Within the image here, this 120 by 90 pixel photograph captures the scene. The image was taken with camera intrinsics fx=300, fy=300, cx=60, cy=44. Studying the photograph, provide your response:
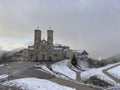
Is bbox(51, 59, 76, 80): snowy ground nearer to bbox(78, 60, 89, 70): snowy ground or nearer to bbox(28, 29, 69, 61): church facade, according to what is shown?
bbox(78, 60, 89, 70): snowy ground

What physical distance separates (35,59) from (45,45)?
7.23 meters

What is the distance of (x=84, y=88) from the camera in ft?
112

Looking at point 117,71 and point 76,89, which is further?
point 117,71

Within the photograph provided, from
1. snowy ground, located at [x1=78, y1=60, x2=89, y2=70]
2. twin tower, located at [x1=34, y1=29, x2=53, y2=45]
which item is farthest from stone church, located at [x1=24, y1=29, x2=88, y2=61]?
snowy ground, located at [x1=78, y1=60, x2=89, y2=70]

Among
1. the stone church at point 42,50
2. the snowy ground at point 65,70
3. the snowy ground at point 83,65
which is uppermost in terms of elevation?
the stone church at point 42,50

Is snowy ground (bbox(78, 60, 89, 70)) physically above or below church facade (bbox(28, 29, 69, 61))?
below

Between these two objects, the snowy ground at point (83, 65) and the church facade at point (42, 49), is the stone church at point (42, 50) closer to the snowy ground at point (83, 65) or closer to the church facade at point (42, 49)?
the church facade at point (42, 49)

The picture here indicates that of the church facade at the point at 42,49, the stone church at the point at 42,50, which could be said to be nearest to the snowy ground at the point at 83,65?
the stone church at the point at 42,50

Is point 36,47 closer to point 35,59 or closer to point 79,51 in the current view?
point 35,59

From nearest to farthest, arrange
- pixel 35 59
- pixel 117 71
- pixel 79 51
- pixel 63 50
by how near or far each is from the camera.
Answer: pixel 117 71
pixel 35 59
pixel 63 50
pixel 79 51

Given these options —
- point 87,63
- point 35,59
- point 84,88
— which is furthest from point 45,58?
point 84,88

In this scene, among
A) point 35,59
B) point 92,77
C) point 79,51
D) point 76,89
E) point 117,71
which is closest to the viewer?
point 76,89

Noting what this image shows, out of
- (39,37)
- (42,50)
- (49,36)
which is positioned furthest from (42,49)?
(49,36)

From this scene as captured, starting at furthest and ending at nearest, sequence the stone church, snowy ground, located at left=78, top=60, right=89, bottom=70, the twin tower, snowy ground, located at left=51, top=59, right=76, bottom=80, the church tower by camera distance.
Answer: the church tower, the twin tower, the stone church, snowy ground, located at left=78, top=60, right=89, bottom=70, snowy ground, located at left=51, top=59, right=76, bottom=80
